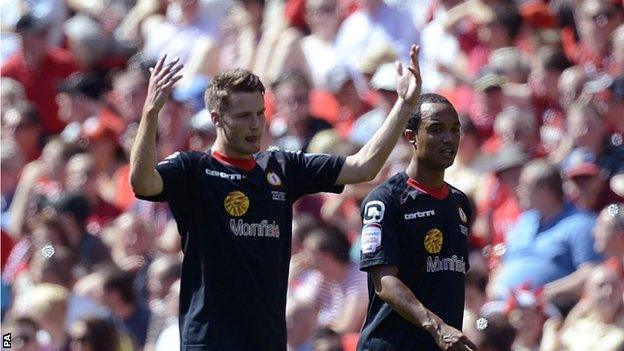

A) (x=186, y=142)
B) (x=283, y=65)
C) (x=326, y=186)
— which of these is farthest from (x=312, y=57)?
(x=326, y=186)

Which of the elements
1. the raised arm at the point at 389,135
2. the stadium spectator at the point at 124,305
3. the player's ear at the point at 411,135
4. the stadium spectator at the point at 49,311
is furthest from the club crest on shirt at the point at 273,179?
the stadium spectator at the point at 124,305

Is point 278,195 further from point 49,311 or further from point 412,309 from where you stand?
point 49,311

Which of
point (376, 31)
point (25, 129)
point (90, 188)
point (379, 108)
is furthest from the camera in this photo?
point (25, 129)

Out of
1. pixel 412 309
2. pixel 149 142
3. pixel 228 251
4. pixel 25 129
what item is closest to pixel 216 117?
pixel 149 142

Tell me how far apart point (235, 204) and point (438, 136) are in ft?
3.17

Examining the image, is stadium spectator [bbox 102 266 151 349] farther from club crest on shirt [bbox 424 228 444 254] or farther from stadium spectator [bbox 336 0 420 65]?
club crest on shirt [bbox 424 228 444 254]

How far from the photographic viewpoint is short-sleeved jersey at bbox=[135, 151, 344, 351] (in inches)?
349

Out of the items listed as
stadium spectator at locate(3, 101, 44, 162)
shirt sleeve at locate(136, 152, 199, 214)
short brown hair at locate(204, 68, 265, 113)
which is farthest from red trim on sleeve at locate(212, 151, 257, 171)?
stadium spectator at locate(3, 101, 44, 162)

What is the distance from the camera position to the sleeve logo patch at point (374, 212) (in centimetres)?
878

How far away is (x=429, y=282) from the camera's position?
882cm

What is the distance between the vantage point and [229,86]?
8953mm

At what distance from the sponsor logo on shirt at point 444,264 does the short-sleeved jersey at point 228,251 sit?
0.68m

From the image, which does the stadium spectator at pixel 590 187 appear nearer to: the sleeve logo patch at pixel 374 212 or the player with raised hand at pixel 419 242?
the player with raised hand at pixel 419 242

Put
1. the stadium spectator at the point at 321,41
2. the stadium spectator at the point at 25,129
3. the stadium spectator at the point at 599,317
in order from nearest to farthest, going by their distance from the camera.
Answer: the stadium spectator at the point at 599,317 < the stadium spectator at the point at 321,41 < the stadium spectator at the point at 25,129
